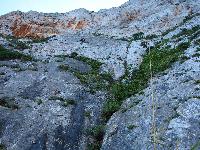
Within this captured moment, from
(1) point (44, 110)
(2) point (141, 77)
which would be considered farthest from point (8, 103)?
(2) point (141, 77)

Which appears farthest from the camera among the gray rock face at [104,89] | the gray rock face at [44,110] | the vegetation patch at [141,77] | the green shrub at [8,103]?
the vegetation patch at [141,77]

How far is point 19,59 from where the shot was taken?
132 ft

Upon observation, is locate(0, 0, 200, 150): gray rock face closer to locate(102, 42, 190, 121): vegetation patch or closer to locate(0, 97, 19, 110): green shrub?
locate(0, 97, 19, 110): green shrub

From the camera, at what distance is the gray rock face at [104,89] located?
22.4 m

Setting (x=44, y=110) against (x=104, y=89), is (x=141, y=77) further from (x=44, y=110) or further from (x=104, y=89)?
(x=44, y=110)

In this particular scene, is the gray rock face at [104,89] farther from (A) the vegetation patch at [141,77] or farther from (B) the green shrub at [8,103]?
(A) the vegetation patch at [141,77]

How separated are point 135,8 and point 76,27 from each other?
1095cm

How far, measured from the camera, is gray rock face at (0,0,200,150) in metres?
22.4

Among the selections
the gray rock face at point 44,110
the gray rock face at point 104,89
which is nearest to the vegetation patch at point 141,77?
the gray rock face at point 104,89

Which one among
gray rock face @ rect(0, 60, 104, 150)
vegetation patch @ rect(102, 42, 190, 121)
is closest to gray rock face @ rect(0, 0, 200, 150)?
gray rock face @ rect(0, 60, 104, 150)

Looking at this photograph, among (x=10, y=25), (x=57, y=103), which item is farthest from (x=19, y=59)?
(x=10, y=25)

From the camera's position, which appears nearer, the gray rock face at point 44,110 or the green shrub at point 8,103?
the gray rock face at point 44,110

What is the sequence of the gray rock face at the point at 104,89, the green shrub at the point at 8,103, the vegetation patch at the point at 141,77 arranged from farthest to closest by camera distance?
the vegetation patch at the point at 141,77, the green shrub at the point at 8,103, the gray rock face at the point at 104,89

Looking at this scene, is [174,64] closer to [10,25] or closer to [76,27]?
[76,27]
